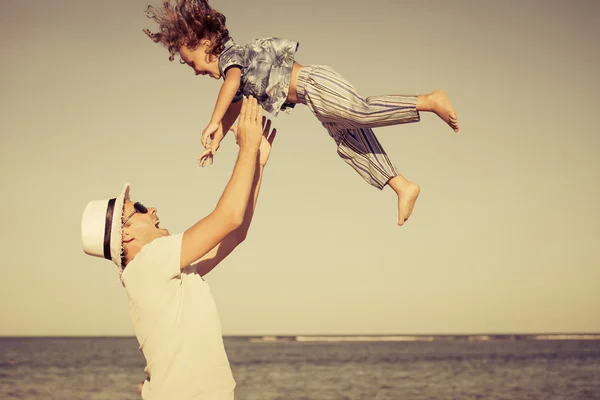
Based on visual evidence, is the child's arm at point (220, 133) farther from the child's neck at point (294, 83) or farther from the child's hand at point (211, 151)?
the child's neck at point (294, 83)

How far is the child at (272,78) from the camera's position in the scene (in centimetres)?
468

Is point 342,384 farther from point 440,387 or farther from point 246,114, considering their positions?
point 246,114

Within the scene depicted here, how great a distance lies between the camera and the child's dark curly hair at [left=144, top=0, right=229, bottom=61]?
455 centimetres

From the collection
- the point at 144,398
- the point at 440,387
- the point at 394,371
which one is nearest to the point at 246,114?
the point at 144,398

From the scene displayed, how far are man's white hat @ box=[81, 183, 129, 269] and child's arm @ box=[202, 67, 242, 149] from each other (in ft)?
2.07

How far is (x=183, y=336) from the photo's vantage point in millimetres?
4145

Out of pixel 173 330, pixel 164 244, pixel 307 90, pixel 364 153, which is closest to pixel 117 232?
pixel 164 244

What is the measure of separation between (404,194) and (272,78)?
1165 millimetres

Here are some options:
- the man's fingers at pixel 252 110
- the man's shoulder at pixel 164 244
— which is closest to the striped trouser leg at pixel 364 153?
the man's fingers at pixel 252 110

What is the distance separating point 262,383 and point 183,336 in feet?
107

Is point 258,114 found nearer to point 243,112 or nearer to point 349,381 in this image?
point 243,112

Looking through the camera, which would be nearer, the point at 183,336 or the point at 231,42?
the point at 183,336

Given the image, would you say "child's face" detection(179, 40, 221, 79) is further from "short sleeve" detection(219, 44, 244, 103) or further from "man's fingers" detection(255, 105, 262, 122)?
"man's fingers" detection(255, 105, 262, 122)

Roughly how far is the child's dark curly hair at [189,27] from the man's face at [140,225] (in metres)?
1.06
